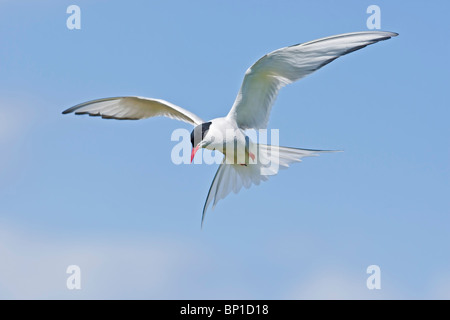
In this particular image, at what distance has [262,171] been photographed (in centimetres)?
811

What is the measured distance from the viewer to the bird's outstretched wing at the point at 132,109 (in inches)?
330

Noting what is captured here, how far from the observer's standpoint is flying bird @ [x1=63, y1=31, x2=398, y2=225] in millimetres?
7289

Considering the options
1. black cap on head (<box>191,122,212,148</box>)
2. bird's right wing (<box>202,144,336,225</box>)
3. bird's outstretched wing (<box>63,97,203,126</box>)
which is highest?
bird's outstretched wing (<box>63,97,203,126</box>)

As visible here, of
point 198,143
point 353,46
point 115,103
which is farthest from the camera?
point 115,103

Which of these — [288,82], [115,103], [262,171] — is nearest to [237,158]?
[262,171]

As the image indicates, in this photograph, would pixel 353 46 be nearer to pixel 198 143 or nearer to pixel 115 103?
pixel 198 143

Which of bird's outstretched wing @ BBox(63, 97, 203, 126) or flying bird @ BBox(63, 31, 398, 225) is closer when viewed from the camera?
flying bird @ BBox(63, 31, 398, 225)

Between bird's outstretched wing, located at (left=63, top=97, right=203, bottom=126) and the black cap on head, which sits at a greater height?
bird's outstretched wing, located at (left=63, top=97, right=203, bottom=126)

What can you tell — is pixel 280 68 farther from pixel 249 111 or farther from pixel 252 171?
pixel 252 171

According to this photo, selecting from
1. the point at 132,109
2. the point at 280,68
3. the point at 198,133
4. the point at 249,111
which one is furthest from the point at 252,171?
the point at 132,109

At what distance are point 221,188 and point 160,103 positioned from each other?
1189 mm

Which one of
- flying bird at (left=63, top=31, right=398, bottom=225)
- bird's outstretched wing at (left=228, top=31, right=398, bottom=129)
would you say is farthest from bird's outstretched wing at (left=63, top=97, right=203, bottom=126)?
bird's outstretched wing at (left=228, top=31, right=398, bottom=129)

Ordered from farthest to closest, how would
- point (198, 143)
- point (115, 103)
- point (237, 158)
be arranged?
point (115, 103) → point (237, 158) → point (198, 143)

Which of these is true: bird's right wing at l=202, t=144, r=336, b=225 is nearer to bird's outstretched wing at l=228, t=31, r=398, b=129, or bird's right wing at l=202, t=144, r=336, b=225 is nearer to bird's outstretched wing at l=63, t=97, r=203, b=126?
bird's outstretched wing at l=228, t=31, r=398, b=129
